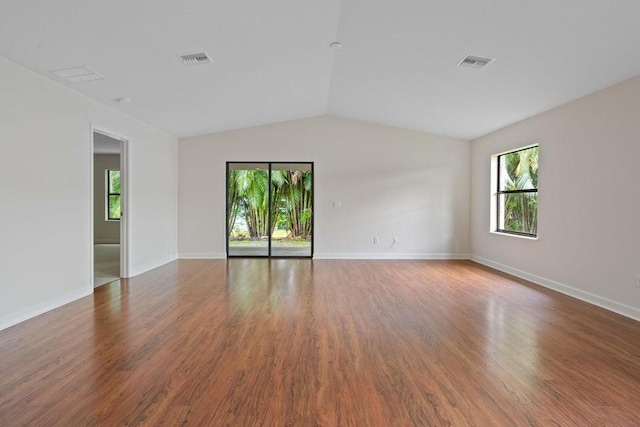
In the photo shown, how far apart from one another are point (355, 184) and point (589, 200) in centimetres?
385

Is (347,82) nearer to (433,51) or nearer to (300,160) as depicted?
(433,51)

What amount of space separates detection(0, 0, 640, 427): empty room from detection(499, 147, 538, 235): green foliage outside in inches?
2.3

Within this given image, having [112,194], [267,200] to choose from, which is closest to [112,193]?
[112,194]

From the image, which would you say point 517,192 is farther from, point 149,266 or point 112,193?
point 112,193

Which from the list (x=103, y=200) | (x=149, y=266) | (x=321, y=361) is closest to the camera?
(x=321, y=361)

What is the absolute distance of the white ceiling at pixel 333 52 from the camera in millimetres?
2740

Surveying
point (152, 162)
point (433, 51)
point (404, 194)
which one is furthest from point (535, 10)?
point (152, 162)

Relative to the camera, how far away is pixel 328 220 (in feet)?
22.9

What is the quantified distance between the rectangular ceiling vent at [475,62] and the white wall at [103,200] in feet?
30.1

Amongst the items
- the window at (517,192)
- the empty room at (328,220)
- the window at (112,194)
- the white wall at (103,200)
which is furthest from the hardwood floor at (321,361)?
the window at (112,194)

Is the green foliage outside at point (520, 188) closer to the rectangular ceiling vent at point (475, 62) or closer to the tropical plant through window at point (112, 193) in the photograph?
the rectangular ceiling vent at point (475, 62)

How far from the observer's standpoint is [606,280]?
373 centimetres

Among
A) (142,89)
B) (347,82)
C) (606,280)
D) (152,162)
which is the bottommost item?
(606,280)

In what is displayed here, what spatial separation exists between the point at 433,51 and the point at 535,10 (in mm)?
1085
